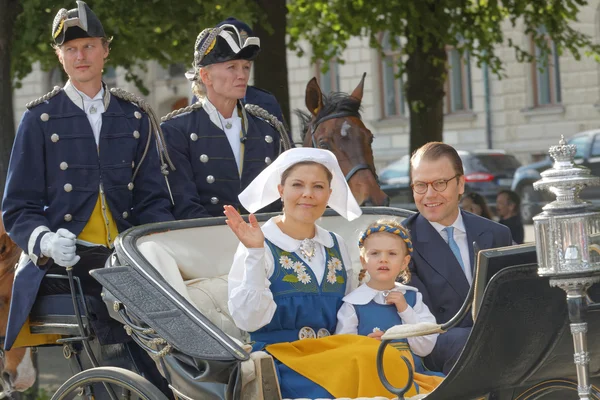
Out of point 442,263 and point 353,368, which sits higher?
point 442,263

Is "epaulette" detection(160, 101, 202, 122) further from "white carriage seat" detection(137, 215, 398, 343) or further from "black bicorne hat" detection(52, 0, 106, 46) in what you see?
"white carriage seat" detection(137, 215, 398, 343)

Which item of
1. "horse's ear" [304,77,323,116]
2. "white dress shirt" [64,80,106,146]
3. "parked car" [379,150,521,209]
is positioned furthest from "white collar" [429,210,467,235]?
"parked car" [379,150,521,209]

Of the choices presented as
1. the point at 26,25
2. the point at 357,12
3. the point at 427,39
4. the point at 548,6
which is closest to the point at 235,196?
the point at 26,25

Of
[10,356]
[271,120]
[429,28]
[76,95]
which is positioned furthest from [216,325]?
[429,28]

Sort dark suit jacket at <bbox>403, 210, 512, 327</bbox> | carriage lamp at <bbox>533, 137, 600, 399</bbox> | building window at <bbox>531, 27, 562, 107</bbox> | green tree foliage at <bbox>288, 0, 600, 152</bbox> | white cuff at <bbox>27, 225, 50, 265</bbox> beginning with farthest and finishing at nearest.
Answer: building window at <bbox>531, 27, 562, 107</bbox> → green tree foliage at <bbox>288, 0, 600, 152</bbox> → white cuff at <bbox>27, 225, 50, 265</bbox> → dark suit jacket at <bbox>403, 210, 512, 327</bbox> → carriage lamp at <bbox>533, 137, 600, 399</bbox>

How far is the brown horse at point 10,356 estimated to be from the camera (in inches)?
247

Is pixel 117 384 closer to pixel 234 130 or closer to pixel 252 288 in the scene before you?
pixel 252 288

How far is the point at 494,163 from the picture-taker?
69.8 feet

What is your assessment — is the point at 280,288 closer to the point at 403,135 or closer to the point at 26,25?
the point at 26,25

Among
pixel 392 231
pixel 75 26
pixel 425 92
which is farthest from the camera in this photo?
pixel 425 92

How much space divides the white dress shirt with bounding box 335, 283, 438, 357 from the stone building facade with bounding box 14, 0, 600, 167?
21.0m

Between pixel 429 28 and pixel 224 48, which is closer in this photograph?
pixel 224 48

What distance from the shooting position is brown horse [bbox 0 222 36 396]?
20.6 ft

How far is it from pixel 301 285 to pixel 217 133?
1588 mm
